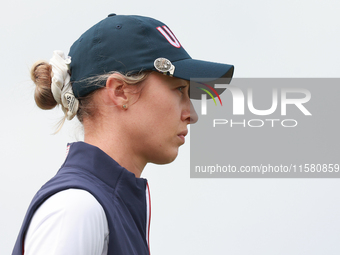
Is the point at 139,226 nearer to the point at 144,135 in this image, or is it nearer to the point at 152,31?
the point at 144,135

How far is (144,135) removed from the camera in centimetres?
150

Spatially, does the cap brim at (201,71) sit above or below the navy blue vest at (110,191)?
above

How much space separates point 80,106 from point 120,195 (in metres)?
0.43

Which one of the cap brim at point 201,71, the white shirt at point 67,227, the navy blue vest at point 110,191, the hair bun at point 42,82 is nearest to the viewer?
the white shirt at point 67,227

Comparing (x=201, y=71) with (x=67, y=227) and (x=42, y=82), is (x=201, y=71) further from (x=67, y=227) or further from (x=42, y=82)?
(x=67, y=227)

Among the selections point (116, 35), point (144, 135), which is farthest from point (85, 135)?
point (116, 35)

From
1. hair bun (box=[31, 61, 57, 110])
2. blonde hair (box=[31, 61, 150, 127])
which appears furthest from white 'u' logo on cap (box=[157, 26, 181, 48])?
hair bun (box=[31, 61, 57, 110])

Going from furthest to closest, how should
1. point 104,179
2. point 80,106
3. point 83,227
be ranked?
point 80,106, point 104,179, point 83,227

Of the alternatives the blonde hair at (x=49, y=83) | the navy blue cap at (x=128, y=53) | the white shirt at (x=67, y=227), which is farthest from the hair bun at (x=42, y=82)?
the white shirt at (x=67, y=227)

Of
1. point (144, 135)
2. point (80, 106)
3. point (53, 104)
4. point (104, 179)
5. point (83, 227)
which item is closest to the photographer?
point (83, 227)

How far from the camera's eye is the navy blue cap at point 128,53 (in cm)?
151

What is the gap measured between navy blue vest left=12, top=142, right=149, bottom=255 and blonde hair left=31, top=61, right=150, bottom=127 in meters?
0.18

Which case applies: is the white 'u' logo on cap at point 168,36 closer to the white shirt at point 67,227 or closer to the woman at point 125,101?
the woman at point 125,101

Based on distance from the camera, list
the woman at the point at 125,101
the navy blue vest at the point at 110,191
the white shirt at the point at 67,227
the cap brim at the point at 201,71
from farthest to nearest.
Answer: the cap brim at the point at 201,71 < the woman at the point at 125,101 < the navy blue vest at the point at 110,191 < the white shirt at the point at 67,227
